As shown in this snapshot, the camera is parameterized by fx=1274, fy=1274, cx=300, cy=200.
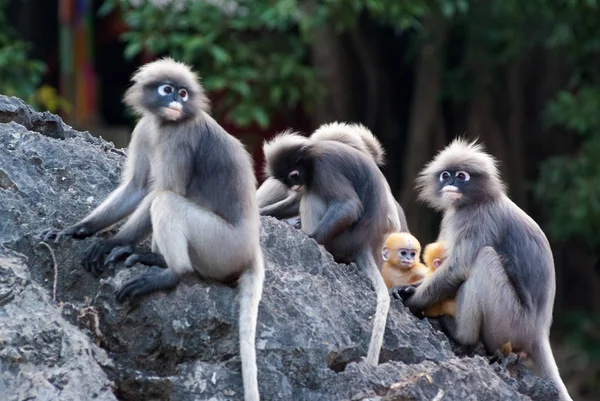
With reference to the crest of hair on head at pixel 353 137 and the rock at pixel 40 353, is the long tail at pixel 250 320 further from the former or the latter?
the crest of hair on head at pixel 353 137

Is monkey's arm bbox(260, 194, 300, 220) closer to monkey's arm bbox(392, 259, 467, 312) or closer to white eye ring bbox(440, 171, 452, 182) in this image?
white eye ring bbox(440, 171, 452, 182)

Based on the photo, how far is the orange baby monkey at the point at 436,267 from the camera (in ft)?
20.6

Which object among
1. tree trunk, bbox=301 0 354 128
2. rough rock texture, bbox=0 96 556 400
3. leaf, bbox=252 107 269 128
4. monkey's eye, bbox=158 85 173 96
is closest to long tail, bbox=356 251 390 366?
rough rock texture, bbox=0 96 556 400

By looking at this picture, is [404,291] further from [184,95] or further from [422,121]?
[422,121]

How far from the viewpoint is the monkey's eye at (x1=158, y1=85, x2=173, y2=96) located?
18.1ft

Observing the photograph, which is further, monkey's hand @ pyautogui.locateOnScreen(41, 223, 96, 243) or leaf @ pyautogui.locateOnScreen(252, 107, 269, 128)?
leaf @ pyautogui.locateOnScreen(252, 107, 269, 128)

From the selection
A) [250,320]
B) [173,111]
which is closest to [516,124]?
[173,111]

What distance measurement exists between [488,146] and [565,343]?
2202mm

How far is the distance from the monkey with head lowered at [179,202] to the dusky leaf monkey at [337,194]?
1072mm

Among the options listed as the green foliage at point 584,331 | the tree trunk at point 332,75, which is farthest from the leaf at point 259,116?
the green foliage at point 584,331

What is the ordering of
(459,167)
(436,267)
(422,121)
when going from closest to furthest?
(459,167) → (436,267) → (422,121)

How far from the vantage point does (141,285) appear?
496 cm

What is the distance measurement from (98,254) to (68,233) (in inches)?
7.9

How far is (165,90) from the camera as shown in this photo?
5.52 meters
